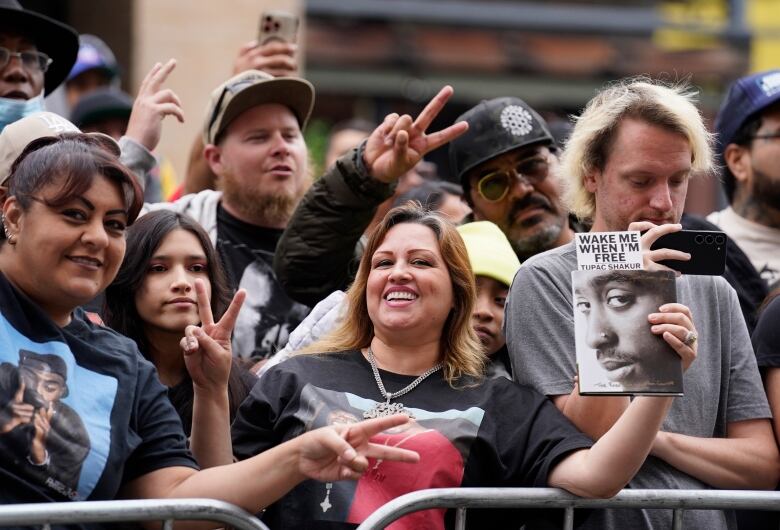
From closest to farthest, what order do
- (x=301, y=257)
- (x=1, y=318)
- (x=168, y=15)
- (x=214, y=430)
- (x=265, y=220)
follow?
1. (x=1, y=318)
2. (x=214, y=430)
3. (x=301, y=257)
4. (x=265, y=220)
5. (x=168, y=15)

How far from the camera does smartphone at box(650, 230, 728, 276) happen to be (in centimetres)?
395

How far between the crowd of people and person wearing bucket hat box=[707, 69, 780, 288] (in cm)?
1

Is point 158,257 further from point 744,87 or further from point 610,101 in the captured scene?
point 744,87

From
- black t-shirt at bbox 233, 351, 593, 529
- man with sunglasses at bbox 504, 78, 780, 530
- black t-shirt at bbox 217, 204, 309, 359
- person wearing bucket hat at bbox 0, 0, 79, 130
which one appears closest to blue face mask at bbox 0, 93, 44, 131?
person wearing bucket hat at bbox 0, 0, 79, 130

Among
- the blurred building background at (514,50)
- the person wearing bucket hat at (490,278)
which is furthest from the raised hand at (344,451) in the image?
the blurred building background at (514,50)

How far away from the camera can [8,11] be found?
5.42 metres

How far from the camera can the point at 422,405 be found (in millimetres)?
3986

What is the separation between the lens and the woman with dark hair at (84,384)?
11.3 ft

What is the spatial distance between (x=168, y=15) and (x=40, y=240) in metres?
8.04

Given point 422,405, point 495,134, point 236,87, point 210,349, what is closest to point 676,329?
point 422,405

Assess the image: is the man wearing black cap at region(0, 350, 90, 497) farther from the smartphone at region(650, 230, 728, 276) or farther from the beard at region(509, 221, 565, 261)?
the beard at region(509, 221, 565, 261)

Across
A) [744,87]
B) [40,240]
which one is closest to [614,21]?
[744,87]

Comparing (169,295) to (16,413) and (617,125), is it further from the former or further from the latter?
(617,125)

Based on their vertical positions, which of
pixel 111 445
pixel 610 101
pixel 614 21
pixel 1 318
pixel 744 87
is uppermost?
pixel 614 21
